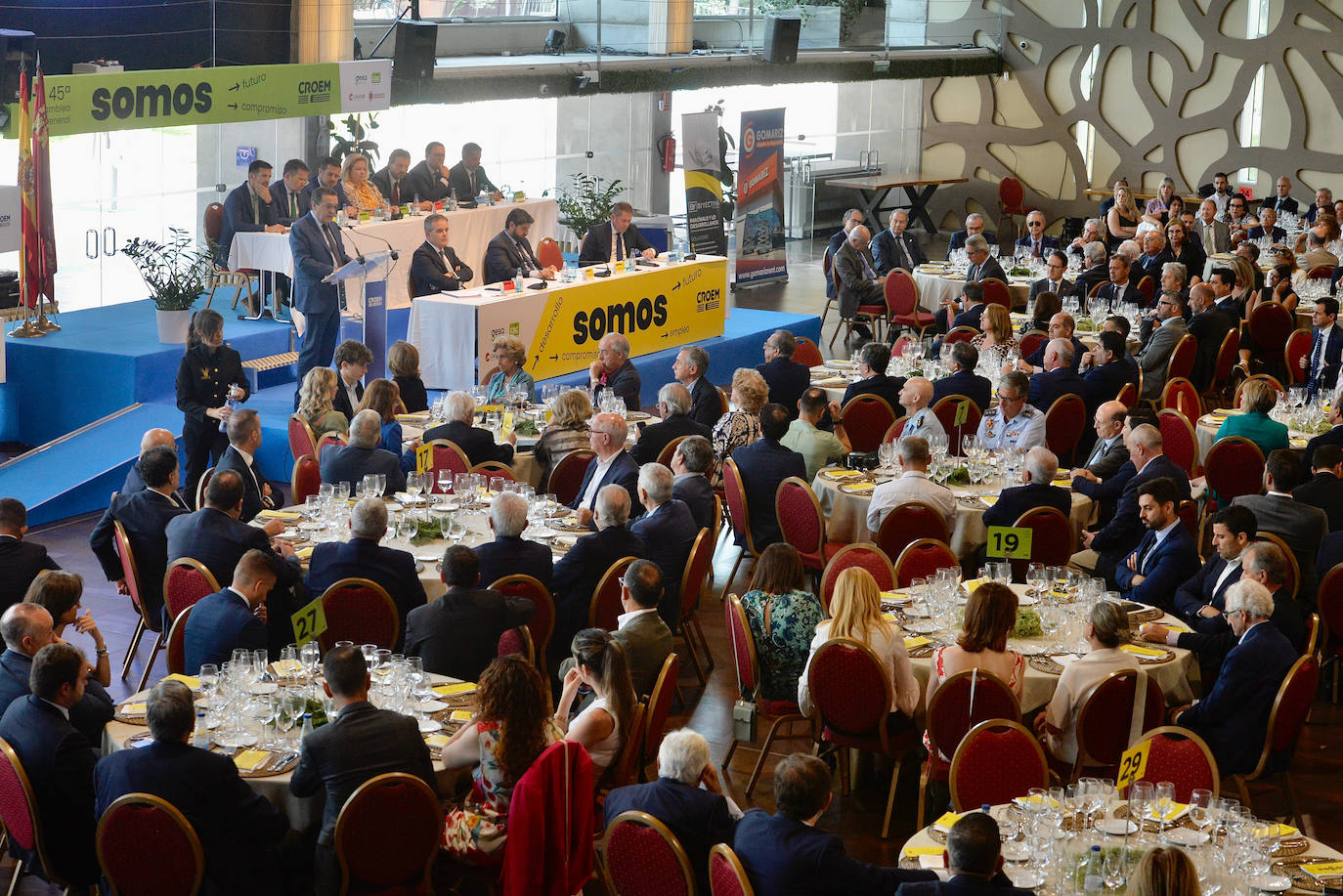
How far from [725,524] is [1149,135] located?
15913 mm

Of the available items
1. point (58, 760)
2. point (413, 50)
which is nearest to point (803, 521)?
point (58, 760)

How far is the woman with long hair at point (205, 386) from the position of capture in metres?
9.33

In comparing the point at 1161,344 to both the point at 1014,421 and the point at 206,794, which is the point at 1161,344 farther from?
the point at 206,794

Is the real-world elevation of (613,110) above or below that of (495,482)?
above

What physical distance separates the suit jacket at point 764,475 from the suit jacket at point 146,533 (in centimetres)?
318

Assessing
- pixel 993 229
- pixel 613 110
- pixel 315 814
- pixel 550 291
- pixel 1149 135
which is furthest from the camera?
pixel 993 229

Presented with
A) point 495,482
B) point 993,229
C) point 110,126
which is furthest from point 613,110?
point 495,482

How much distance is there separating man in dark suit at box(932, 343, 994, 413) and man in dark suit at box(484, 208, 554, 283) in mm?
4426

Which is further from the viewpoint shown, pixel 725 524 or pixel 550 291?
pixel 550 291

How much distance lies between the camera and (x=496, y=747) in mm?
4895

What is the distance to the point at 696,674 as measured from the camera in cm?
797

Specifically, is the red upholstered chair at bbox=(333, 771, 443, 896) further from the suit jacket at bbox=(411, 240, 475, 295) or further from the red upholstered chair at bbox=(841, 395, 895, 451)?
the suit jacket at bbox=(411, 240, 475, 295)

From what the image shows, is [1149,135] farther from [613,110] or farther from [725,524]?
[725,524]

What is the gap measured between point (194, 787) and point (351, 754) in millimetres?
496
